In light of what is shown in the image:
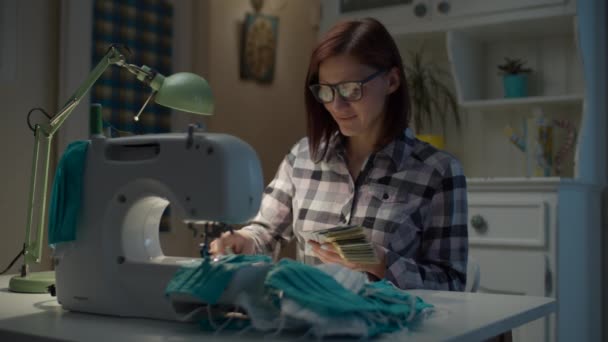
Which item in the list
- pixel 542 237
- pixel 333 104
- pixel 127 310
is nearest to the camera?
pixel 127 310

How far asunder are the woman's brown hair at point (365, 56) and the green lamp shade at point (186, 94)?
528 millimetres

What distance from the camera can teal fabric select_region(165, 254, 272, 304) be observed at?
3.36 feet

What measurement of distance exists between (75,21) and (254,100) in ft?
3.80

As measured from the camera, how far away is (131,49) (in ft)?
10.4

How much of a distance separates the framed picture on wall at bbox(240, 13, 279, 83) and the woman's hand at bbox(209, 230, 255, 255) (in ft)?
6.99

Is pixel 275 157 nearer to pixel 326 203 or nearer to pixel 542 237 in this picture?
pixel 542 237

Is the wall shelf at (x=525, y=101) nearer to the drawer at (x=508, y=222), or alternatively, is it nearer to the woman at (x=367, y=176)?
the drawer at (x=508, y=222)

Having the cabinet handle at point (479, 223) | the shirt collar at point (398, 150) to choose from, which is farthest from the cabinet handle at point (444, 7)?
the shirt collar at point (398, 150)

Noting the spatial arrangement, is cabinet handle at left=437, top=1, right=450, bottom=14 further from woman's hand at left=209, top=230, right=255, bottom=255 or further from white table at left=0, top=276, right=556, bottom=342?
white table at left=0, top=276, right=556, bottom=342

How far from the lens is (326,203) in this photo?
1.88 m

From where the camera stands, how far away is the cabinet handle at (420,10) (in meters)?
2.93

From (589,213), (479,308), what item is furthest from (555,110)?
(479,308)

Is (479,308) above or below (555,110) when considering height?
below

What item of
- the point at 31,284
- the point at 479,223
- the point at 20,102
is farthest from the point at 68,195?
the point at 479,223
